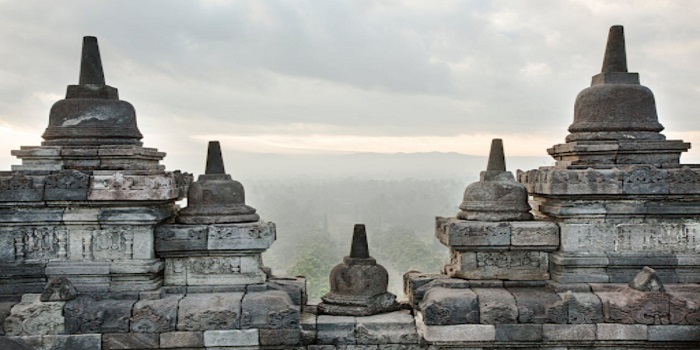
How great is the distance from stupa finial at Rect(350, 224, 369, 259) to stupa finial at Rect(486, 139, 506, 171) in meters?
1.48

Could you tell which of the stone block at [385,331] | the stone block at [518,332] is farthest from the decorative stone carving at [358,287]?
the stone block at [518,332]

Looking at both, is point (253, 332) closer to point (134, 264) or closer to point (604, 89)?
point (134, 264)

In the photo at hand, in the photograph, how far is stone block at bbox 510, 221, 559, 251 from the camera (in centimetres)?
598

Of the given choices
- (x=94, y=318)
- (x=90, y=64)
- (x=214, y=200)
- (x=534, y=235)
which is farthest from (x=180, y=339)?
(x=534, y=235)

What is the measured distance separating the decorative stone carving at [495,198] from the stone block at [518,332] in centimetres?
108

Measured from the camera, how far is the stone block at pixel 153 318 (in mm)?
5492

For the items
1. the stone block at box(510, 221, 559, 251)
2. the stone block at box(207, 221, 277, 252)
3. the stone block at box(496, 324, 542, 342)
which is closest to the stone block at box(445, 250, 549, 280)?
the stone block at box(510, 221, 559, 251)

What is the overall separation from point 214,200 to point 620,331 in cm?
407

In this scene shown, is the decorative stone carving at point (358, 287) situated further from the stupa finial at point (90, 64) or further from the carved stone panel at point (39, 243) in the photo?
the stupa finial at point (90, 64)

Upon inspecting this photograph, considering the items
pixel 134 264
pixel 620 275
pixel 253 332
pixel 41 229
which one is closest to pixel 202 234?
pixel 134 264

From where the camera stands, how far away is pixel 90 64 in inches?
252

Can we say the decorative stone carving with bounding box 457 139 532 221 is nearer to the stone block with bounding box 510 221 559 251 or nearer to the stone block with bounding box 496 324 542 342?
the stone block with bounding box 510 221 559 251

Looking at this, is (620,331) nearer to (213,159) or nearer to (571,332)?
(571,332)

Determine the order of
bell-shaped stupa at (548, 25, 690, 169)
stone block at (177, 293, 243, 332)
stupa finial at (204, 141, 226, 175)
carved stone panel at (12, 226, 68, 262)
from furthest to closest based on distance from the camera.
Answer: stupa finial at (204, 141, 226, 175) < bell-shaped stupa at (548, 25, 690, 169) < carved stone panel at (12, 226, 68, 262) < stone block at (177, 293, 243, 332)
